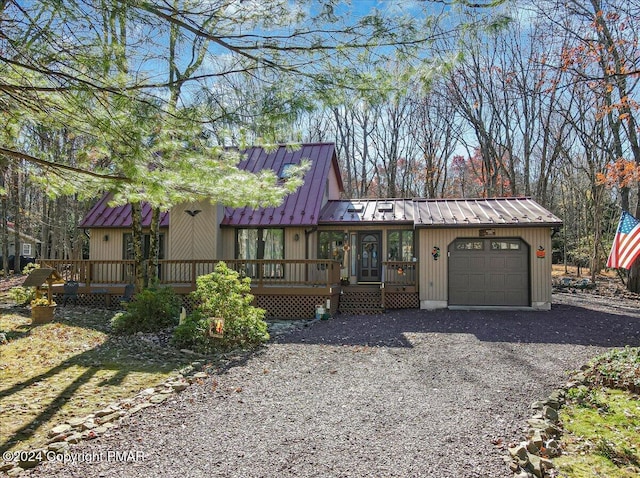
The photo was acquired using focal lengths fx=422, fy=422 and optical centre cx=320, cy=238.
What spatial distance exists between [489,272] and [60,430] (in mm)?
11808

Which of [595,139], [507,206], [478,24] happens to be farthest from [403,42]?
[595,139]

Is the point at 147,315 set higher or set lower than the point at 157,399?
higher

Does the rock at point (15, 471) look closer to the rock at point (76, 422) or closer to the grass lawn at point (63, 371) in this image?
the grass lawn at point (63, 371)

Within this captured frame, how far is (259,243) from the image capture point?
46.0 ft

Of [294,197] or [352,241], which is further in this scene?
[352,241]

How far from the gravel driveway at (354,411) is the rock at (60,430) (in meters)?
0.43

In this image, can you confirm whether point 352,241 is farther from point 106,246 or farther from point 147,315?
point 106,246

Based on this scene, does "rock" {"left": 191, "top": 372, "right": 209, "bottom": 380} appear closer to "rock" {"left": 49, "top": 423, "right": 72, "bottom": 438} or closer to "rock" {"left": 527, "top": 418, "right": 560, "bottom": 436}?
"rock" {"left": 49, "top": 423, "right": 72, "bottom": 438}

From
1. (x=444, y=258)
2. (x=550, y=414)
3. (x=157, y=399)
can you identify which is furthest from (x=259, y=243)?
(x=550, y=414)

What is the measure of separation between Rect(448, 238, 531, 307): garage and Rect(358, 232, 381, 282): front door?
8.61 feet

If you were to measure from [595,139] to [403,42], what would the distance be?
21.4 metres

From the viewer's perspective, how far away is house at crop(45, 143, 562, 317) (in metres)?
12.5

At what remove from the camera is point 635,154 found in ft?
51.3

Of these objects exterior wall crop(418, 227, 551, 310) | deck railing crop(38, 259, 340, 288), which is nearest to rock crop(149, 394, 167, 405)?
deck railing crop(38, 259, 340, 288)
